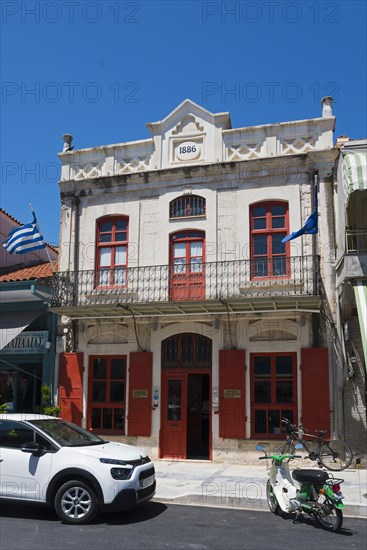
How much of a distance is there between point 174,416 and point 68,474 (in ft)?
21.6

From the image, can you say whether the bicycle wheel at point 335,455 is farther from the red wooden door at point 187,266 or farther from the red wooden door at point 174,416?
the red wooden door at point 187,266

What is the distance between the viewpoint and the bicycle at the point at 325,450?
503 inches

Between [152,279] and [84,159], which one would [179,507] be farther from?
[84,159]

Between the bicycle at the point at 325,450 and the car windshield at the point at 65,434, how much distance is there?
5001 millimetres

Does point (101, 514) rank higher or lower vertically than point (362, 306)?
lower

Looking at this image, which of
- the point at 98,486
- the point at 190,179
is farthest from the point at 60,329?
the point at 98,486

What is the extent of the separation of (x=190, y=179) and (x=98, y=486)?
9.39 metres

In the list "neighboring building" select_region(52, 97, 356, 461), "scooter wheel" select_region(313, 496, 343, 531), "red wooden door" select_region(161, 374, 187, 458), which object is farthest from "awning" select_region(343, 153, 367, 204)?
"red wooden door" select_region(161, 374, 187, 458)

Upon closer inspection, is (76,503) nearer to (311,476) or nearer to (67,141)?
(311,476)

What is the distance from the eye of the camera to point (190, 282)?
14.9 metres

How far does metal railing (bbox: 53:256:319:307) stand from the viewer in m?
14.1

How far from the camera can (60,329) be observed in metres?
16.1

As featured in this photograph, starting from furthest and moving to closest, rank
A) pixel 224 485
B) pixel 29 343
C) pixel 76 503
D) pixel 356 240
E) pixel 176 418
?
1. pixel 29 343
2. pixel 176 418
3. pixel 356 240
4. pixel 224 485
5. pixel 76 503

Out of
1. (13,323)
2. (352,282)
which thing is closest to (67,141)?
(13,323)
